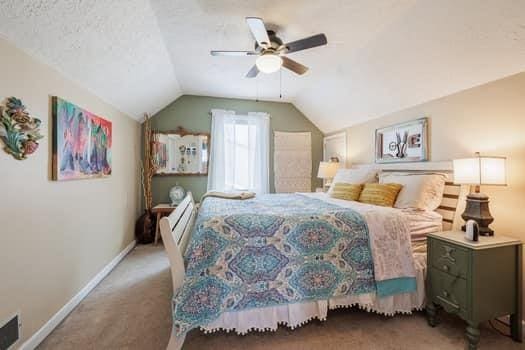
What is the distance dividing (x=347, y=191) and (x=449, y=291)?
4.40ft

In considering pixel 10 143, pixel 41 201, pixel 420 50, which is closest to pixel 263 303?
pixel 41 201

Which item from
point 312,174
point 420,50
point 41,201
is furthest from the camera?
point 312,174

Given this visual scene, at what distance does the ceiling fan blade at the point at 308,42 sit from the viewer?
6.07ft

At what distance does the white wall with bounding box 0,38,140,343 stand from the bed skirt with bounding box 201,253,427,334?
1196 millimetres

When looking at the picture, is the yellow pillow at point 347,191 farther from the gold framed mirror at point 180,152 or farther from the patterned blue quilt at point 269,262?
the gold framed mirror at point 180,152

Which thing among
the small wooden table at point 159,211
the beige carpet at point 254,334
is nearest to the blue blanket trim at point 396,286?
the beige carpet at point 254,334

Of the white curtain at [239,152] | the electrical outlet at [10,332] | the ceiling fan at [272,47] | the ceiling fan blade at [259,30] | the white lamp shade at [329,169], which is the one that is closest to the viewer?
the electrical outlet at [10,332]

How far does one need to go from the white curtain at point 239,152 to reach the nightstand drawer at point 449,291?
3090 millimetres

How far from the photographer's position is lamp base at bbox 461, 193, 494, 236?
1.75 m

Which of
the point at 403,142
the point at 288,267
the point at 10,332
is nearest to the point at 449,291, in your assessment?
the point at 288,267

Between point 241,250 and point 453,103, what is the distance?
2.56 m

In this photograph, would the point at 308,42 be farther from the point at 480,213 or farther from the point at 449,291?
the point at 449,291

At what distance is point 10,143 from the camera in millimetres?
1348

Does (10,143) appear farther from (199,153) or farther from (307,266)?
(199,153)
